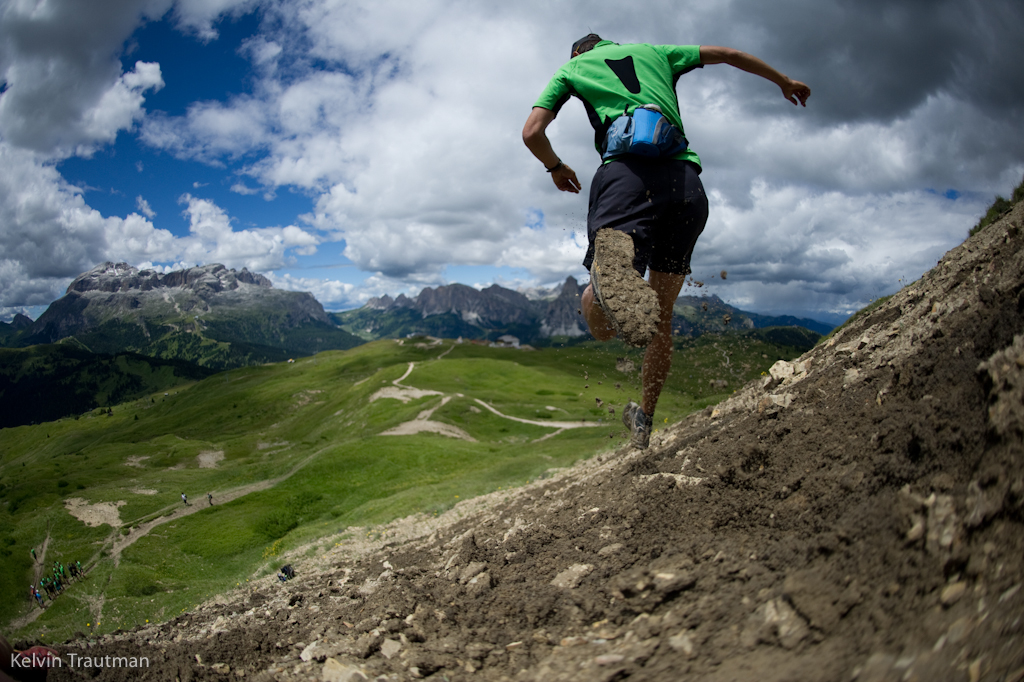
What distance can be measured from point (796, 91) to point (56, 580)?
176 ft

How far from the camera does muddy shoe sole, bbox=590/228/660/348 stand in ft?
15.6

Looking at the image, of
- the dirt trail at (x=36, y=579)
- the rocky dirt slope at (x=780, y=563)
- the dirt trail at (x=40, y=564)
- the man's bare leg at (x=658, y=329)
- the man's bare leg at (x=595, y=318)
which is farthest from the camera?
the dirt trail at (x=40, y=564)

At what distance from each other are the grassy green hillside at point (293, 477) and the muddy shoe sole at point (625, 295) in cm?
133

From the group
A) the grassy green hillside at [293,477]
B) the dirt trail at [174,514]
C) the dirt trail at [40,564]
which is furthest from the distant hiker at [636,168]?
the dirt trail at [40,564]

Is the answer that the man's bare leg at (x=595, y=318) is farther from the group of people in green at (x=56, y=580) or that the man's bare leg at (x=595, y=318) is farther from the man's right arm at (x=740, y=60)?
the group of people in green at (x=56, y=580)

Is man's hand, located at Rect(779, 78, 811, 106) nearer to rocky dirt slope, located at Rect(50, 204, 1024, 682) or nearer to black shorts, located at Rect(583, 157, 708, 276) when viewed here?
black shorts, located at Rect(583, 157, 708, 276)

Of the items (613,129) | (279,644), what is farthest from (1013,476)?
(279,644)

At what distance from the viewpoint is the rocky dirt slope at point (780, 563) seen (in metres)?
2.47

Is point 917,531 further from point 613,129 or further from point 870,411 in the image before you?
point 613,129

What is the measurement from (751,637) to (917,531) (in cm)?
123

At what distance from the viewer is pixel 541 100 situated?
530cm

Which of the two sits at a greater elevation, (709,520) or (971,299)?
(971,299)

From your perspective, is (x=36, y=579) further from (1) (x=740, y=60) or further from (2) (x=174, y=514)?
(1) (x=740, y=60)

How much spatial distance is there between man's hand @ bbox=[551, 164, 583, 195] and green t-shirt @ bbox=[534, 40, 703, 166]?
68 centimetres
